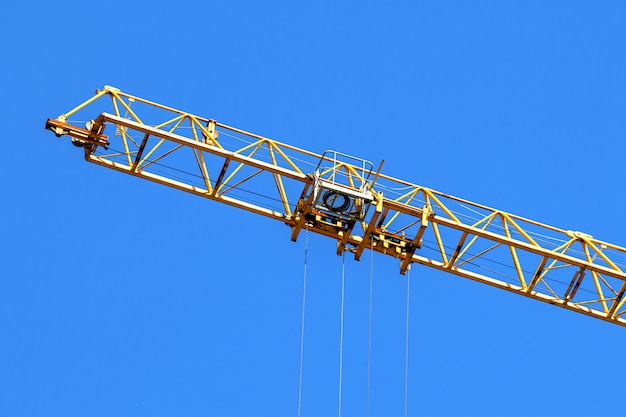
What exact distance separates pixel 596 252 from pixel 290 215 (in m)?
9.51

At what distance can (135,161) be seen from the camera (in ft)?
157

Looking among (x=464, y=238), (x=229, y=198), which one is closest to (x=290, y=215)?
(x=229, y=198)

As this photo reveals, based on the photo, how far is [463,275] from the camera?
50.0m

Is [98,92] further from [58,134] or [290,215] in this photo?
[290,215]

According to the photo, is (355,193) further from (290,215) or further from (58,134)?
(58,134)

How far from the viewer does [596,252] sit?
51.0m

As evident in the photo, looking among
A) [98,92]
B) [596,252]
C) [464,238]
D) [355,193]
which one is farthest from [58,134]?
[596,252]

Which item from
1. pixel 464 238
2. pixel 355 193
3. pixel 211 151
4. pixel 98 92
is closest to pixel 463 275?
pixel 464 238

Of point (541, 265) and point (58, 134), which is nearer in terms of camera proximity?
point (58, 134)

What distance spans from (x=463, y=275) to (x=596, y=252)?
4.21 meters

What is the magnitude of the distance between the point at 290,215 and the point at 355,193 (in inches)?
89.2

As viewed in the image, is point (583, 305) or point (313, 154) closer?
point (313, 154)

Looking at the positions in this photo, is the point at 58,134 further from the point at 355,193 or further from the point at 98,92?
the point at 355,193

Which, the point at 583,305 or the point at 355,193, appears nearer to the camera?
the point at 355,193
